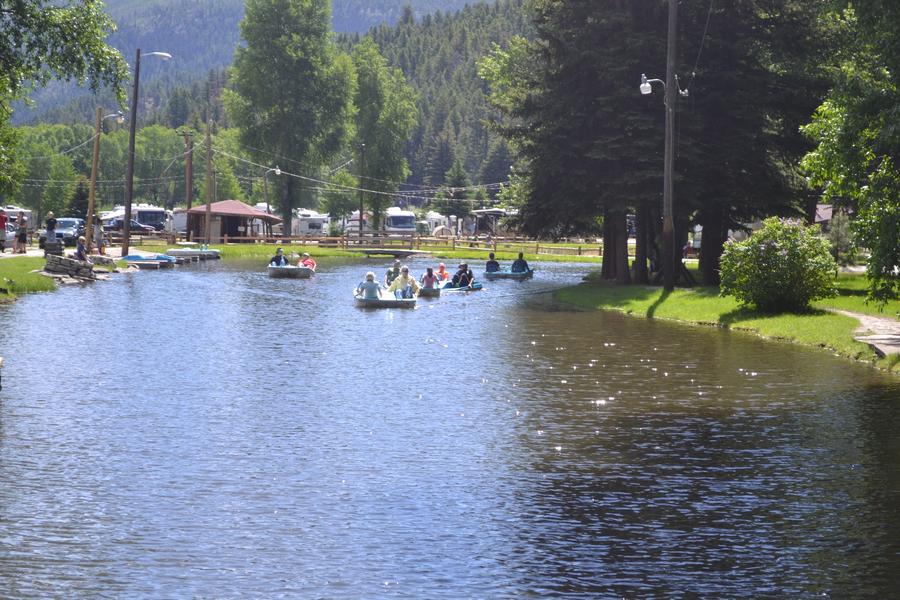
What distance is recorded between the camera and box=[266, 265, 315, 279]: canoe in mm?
60719

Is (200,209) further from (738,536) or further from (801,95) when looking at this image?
(738,536)

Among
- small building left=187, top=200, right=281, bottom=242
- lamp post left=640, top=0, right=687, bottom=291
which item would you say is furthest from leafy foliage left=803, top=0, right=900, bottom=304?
small building left=187, top=200, right=281, bottom=242

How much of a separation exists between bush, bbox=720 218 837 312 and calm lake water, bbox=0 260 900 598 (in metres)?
5.25

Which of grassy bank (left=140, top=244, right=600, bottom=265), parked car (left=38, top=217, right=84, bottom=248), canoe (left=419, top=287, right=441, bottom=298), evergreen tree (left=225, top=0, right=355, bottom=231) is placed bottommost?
canoe (left=419, top=287, right=441, bottom=298)

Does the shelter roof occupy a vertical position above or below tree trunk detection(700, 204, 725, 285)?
above

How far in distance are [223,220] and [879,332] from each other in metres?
85.5

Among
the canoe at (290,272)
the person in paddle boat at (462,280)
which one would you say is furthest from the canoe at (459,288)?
the canoe at (290,272)

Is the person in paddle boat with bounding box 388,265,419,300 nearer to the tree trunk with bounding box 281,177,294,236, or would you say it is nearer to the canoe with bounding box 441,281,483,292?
the canoe with bounding box 441,281,483,292

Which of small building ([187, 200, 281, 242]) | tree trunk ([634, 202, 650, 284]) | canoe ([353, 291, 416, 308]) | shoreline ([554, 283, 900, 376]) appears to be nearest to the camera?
shoreline ([554, 283, 900, 376])

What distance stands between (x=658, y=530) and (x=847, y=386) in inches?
452

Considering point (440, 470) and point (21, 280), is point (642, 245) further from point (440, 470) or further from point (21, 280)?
point (440, 470)

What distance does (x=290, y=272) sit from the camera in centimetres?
6094

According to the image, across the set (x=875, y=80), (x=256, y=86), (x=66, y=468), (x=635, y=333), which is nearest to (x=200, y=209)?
(x=256, y=86)

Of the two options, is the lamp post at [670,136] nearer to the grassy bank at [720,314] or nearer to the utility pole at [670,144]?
the utility pole at [670,144]
